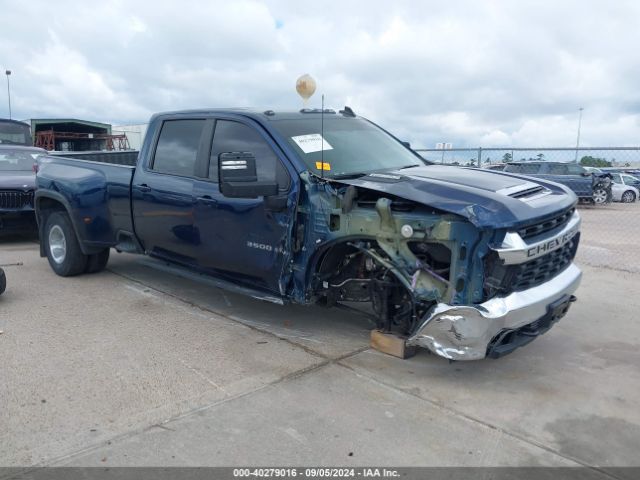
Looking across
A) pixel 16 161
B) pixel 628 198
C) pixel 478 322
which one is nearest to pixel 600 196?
pixel 628 198

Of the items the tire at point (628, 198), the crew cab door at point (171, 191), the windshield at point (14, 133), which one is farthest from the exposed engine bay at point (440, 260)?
the tire at point (628, 198)

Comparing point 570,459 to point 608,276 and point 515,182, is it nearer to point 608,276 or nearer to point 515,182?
point 515,182

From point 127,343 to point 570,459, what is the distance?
3394mm

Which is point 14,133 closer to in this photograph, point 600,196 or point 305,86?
point 305,86

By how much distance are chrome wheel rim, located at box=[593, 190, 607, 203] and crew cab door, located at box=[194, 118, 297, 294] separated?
21.3 m

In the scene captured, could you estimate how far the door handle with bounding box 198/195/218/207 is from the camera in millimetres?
5016

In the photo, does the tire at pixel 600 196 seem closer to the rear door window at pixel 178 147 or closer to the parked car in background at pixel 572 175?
the parked car in background at pixel 572 175

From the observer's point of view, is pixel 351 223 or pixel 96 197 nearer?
pixel 351 223

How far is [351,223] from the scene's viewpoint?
4.11m

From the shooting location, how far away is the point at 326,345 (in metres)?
4.80

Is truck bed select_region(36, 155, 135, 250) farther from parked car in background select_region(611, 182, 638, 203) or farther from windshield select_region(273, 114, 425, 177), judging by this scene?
parked car in background select_region(611, 182, 638, 203)

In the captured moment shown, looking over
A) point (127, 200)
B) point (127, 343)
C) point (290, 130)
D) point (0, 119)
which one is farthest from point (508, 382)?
point (0, 119)

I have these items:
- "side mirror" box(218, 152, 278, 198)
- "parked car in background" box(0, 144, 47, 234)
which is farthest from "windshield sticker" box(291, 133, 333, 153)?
"parked car in background" box(0, 144, 47, 234)

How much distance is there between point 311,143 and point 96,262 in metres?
3.75
